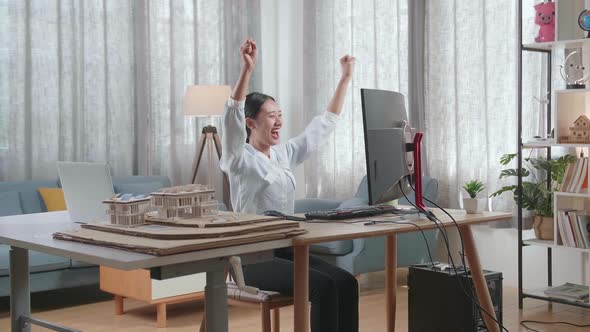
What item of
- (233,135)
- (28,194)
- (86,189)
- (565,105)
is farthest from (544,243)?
(28,194)

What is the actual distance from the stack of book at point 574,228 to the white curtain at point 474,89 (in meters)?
0.79

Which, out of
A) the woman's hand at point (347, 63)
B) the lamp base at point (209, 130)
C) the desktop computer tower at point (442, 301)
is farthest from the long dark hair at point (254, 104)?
the lamp base at point (209, 130)

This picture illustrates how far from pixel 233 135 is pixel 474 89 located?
9.67 ft

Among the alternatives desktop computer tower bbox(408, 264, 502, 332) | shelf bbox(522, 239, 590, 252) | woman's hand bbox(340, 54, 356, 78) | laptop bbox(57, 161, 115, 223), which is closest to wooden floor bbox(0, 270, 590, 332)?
shelf bbox(522, 239, 590, 252)

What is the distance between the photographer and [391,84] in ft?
19.1

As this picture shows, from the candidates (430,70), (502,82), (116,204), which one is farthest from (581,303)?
(116,204)

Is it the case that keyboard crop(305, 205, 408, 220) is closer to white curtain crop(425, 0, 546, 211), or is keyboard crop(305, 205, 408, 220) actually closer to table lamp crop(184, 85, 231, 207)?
white curtain crop(425, 0, 546, 211)

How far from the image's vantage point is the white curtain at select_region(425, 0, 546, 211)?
5062 millimetres

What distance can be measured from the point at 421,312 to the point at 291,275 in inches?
39.5

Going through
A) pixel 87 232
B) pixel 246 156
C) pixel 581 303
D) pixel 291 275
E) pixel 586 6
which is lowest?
pixel 581 303

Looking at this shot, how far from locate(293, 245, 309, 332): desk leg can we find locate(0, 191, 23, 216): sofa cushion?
3061mm

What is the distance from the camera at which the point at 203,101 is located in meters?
5.73

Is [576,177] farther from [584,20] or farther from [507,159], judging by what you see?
[584,20]

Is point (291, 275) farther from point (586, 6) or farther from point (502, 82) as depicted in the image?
point (502, 82)
